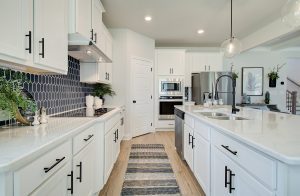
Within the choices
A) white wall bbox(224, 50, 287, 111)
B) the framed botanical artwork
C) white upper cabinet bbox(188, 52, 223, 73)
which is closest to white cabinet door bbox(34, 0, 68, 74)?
white upper cabinet bbox(188, 52, 223, 73)

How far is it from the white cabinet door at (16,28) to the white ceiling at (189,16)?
2624 mm

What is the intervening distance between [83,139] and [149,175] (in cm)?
150

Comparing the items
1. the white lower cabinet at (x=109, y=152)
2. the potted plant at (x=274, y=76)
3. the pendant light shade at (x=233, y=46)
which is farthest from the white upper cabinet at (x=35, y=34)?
the potted plant at (x=274, y=76)

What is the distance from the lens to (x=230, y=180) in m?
1.50

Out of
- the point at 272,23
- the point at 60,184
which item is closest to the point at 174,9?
the point at 272,23

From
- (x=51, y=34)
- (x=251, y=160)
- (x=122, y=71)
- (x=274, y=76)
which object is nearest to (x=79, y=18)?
(x=51, y=34)

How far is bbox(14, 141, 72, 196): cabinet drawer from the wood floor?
1367 mm

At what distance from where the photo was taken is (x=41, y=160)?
3.33ft

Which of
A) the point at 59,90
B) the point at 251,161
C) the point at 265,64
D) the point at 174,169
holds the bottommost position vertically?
the point at 174,169

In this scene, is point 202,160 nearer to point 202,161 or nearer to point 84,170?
point 202,161

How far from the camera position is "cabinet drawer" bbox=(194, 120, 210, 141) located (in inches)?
83.0

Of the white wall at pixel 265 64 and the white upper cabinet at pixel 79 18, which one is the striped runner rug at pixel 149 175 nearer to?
the white upper cabinet at pixel 79 18

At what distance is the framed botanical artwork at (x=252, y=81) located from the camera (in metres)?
6.94

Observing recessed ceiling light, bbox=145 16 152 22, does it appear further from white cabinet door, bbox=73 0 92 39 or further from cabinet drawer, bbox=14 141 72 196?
cabinet drawer, bbox=14 141 72 196
